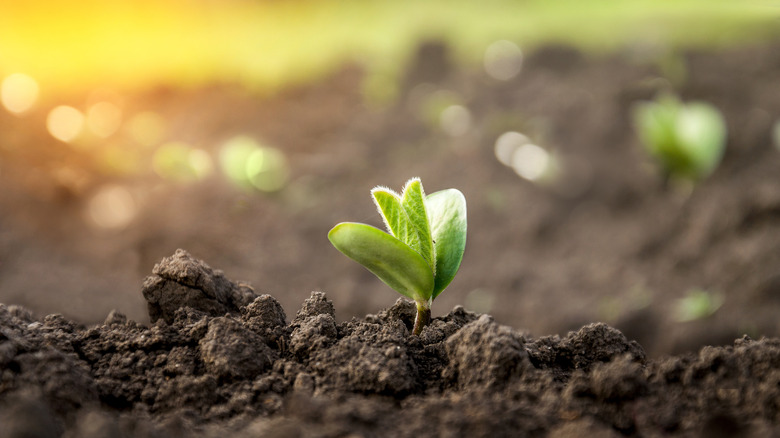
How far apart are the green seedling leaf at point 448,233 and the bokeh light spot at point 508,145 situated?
2470 mm

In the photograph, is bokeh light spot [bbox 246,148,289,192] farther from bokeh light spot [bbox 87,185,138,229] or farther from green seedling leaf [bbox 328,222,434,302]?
green seedling leaf [bbox 328,222,434,302]

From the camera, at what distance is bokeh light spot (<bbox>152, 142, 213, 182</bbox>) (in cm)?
345

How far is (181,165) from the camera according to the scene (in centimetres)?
346

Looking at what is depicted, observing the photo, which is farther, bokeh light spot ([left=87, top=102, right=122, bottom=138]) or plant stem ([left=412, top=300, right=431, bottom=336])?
bokeh light spot ([left=87, top=102, right=122, bottom=138])

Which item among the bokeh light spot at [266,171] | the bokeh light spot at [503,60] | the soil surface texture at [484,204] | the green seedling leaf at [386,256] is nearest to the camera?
the green seedling leaf at [386,256]

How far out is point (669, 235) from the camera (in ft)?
Answer: 9.44

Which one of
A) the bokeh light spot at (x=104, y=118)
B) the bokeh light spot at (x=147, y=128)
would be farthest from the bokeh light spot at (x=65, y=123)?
the bokeh light spot at (x=147, y=128)

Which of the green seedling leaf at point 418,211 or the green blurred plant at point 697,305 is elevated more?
the green blurred plant at point 697,305

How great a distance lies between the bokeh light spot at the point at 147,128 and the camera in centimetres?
402

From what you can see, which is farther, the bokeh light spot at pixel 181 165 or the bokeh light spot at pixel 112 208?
the bokeh light spot at pixel 181 165

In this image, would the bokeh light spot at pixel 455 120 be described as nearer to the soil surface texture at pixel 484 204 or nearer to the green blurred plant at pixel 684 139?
the soil surface texture at pixel 484 204

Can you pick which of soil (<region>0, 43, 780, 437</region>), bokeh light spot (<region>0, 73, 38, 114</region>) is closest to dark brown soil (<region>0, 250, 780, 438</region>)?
soil (<region>0, 43, 780, 437</region>)

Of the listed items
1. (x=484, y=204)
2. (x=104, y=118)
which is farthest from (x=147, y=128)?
(x=484, y=204)

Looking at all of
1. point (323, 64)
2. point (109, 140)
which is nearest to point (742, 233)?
point (323, 64)
